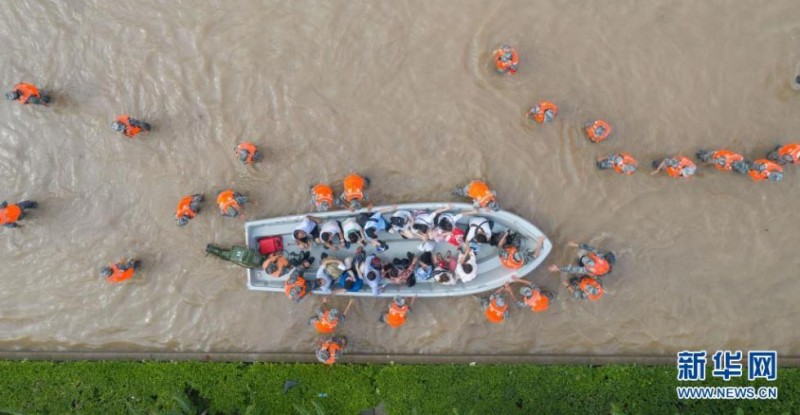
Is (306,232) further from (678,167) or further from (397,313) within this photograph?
(678,167)

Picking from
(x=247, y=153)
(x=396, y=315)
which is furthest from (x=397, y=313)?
(x=247, y=153)

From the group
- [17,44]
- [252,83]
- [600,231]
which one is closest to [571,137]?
[600,231]

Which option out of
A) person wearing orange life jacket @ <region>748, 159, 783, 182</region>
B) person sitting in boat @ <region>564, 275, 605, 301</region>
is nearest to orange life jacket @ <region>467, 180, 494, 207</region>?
Answer: person sitting in boat @ <region>564, 275, 605, 301</region>

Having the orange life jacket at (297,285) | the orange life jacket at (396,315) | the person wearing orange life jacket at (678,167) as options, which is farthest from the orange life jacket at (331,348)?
the person wearing orange life jacket at (678,167)

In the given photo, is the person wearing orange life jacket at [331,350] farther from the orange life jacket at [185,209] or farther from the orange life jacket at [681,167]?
the orange life jacket at [681,167]

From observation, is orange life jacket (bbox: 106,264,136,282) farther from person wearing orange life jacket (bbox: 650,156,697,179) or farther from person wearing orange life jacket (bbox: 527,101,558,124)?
person wearing orange life jacket (bbox: 650,156,697,179)

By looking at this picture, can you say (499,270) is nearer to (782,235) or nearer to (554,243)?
(554,243)
